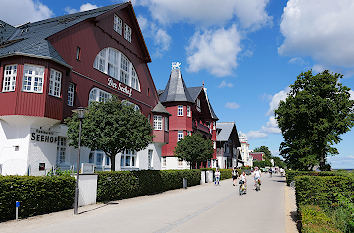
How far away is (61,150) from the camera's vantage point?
18031 mm

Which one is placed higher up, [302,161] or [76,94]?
[76,94]

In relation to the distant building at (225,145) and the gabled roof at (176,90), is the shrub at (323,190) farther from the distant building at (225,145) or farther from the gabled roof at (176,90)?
the distant building at (225,145)

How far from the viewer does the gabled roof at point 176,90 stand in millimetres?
37809

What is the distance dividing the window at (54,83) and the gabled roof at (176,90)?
21.6 meters

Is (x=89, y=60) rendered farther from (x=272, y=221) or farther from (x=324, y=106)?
(x=324, y=106)

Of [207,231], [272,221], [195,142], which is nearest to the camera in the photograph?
[207,231]

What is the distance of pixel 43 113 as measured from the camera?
15492 millimetres

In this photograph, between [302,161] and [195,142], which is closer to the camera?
[195,142]

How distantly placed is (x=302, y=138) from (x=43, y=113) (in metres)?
27.7

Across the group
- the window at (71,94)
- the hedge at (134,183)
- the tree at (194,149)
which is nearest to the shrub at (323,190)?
the hedge at (134,183)

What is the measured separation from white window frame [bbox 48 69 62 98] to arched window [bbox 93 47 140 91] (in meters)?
4.79

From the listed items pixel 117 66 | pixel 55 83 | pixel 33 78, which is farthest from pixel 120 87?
pixel 33 78

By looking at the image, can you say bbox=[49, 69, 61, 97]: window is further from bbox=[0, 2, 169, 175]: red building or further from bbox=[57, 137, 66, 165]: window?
bbox=[57, 137, 66, 165]: window

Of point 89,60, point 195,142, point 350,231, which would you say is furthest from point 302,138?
point 350,231
